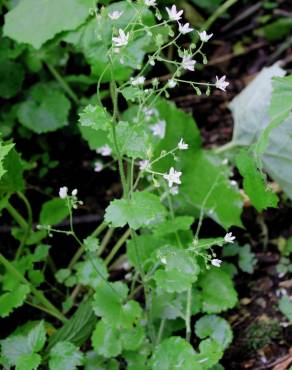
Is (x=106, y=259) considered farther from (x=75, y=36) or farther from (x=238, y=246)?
(x=75, y=36)

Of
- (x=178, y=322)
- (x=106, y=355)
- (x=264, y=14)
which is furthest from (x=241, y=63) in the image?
(x=106, y=355)

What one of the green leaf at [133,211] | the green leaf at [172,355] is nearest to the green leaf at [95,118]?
the green leaf at [133,211]

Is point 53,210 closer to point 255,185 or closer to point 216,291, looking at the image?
point 216,291

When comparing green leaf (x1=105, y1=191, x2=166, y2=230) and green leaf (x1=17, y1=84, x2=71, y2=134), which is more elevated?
green leaf (x1=105, y1=191, x2=166, y2=230)

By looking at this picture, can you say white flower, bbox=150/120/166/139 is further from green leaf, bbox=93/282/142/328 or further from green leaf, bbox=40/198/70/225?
green leaf, bbox=93/282/142/328

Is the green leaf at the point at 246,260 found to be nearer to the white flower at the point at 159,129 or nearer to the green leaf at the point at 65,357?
the white flower at the point at 159,129

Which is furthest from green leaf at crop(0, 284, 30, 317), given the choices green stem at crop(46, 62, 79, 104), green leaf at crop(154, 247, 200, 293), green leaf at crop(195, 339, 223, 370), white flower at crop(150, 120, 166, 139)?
green stem at crop(46, 62, 79, 104)
